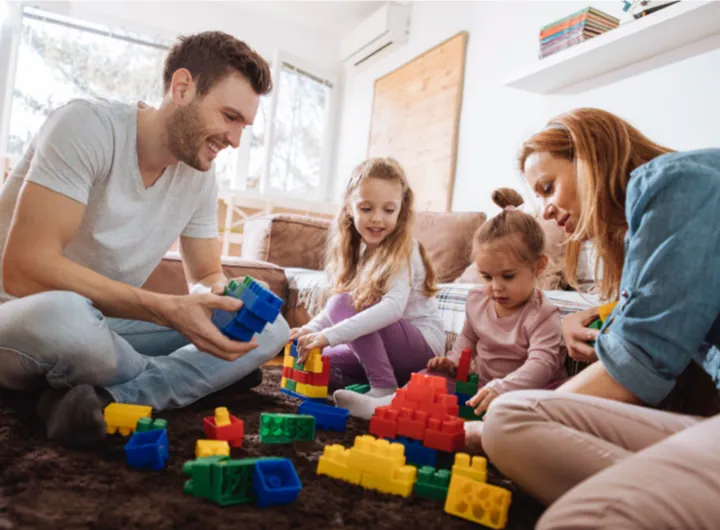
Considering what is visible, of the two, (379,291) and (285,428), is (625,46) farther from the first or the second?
(285,428)

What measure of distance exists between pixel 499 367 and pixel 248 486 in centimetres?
98

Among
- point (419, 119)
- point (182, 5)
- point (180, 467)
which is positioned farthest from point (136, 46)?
point (180, 467)

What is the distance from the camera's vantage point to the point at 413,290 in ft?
6.18

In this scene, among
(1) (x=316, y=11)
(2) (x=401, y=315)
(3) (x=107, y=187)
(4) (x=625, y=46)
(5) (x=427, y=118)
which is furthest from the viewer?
(1) (x=316, y=11)

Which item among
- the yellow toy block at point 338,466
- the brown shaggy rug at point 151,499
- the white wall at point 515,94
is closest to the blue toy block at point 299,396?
the brown shaggy rug at point 151,499

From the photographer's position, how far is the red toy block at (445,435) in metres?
1.06

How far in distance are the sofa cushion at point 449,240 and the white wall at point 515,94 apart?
41cm

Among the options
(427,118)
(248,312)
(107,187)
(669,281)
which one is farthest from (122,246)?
(427,118)

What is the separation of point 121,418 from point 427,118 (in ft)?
11.3

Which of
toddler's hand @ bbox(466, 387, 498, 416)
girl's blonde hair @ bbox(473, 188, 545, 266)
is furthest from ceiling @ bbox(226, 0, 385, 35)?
toddler's hand @ bbox(466, 387, 498, 416)

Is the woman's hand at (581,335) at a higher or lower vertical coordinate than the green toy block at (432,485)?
higher

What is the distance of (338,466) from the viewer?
932mm

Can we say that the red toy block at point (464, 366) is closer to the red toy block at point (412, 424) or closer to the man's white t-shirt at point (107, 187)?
the red toy block at point (412, 424)

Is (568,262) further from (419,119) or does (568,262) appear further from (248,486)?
(419,119)
